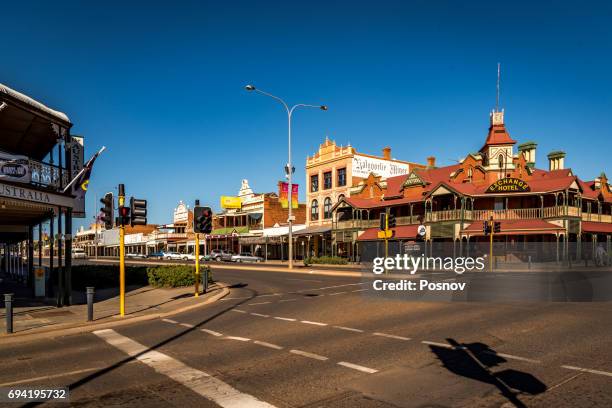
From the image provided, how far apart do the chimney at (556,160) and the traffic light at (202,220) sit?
4507 cm

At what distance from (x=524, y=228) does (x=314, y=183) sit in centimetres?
2593

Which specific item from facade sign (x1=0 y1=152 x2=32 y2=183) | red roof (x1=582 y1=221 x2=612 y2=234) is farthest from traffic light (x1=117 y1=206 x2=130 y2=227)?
red roof (x1=582 y1=221 x2=612 y2=234)

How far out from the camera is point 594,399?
5.75m

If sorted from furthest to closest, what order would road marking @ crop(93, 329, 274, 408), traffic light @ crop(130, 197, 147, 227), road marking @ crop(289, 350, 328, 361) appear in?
1. traffic light @ crop(130, 197, 147, 227)
2. road marking @ crop(289, 350, 328, 361)
3. road marking @ crop(93, 329, 274, 408)

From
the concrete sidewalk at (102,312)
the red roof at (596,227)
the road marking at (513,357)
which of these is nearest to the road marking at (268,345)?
the road marking at (513,357)

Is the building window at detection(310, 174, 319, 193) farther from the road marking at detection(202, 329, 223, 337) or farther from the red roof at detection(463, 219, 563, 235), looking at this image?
the road marking at detection(202, 329, 223, 337)

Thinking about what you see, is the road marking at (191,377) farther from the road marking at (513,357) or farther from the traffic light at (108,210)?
the road marking at (513,357)

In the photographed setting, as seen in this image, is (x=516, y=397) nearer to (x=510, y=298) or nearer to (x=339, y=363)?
(x=339, y=363)

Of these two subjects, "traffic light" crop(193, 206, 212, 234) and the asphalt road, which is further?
"traffic light" crop(193, 206, 212, 234)

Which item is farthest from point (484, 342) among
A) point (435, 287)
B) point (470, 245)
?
point (470, 245)

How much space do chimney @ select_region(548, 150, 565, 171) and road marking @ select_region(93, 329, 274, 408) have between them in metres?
51.5

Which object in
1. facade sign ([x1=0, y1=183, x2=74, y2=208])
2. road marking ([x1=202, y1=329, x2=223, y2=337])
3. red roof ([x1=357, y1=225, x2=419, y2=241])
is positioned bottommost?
road marking ([x1=202, y1=329, x2=223, y2=337])

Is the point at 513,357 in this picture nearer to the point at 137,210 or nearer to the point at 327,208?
the point at 137,210

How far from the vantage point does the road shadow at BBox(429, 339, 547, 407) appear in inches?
242
